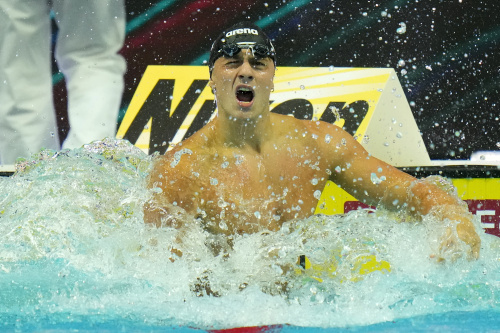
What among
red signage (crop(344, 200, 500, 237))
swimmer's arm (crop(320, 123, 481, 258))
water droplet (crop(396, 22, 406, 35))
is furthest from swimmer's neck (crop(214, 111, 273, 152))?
red signage (crop(344, 200, 500, 237))

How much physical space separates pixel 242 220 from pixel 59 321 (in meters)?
0.88

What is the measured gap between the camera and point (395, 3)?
3949 mm

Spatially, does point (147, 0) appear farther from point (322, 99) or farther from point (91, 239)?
point (91, 239)

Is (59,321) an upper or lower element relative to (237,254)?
lower

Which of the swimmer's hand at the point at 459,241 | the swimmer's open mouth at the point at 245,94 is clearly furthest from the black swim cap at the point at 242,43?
the swimmer's hand at the point at 459,241

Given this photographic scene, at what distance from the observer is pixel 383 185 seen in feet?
9.18

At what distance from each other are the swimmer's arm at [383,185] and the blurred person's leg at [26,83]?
1928 millimetres

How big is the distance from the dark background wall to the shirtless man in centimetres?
118

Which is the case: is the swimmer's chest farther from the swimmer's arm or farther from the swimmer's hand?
the swimmer's hand

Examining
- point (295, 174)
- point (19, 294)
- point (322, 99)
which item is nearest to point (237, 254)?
point (295, 174)

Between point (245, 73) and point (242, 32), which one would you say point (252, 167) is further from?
point (242, 32)

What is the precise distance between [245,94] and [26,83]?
184 centimetres

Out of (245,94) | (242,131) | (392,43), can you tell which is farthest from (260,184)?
(392,43)

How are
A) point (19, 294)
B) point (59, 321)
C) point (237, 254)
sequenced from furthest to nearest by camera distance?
point (237, 254) < point (19, 294) < point (59, 321)
